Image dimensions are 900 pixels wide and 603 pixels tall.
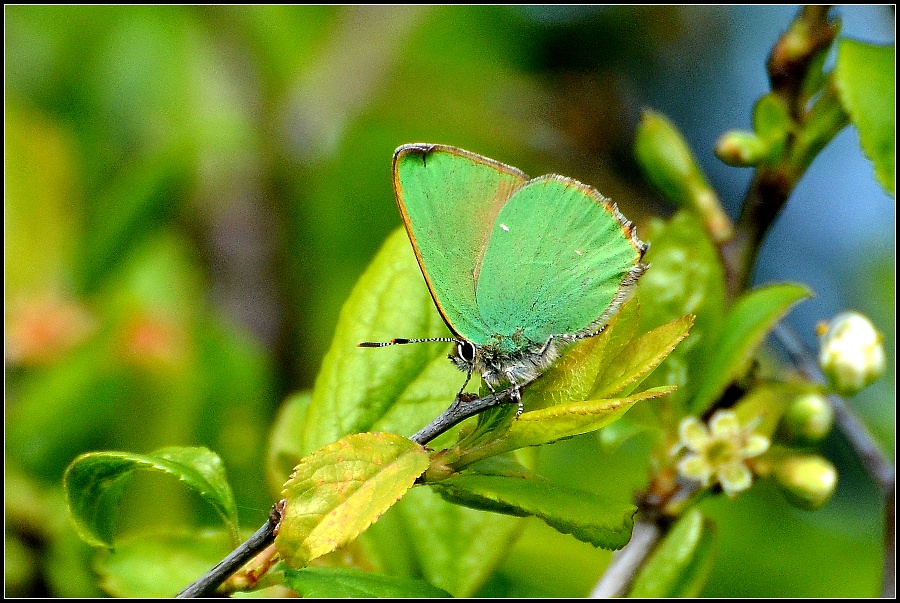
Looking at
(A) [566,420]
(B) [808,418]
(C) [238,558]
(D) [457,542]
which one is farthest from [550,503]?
(B) [808,418]

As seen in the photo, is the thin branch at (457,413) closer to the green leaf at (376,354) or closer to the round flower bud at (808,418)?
the green leaf at (376,354)

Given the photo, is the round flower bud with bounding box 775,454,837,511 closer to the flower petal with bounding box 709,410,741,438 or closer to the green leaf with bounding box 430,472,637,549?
the flower petal with bounding box 709,410,741,438

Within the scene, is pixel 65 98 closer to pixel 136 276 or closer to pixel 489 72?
pixel 136 276

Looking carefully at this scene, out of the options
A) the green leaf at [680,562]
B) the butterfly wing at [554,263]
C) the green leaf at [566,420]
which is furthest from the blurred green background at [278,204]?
the green leaf at [566,420]

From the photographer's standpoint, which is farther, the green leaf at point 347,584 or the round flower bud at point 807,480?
the round flower bud at point 807,480

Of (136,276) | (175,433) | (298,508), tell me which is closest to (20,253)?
(136,276)

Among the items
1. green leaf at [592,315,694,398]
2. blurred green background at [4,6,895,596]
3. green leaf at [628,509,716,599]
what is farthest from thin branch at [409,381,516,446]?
blurred green background at [4,6,895,596]

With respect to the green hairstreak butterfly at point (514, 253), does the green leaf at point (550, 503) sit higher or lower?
lower

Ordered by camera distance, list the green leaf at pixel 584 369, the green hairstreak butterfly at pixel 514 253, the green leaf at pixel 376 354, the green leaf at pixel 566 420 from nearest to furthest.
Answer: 1. the green leaf at pixel 566 420
2. the green leaf at pixel 584 369
3. the green leaf at pixel 376 354
4. the green hairstreak butterfly at pixel 514 253

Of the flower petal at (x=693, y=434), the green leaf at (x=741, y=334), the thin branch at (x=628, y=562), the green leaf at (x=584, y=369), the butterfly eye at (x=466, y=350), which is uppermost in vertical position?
the green leaf at (x=584, y=369)
